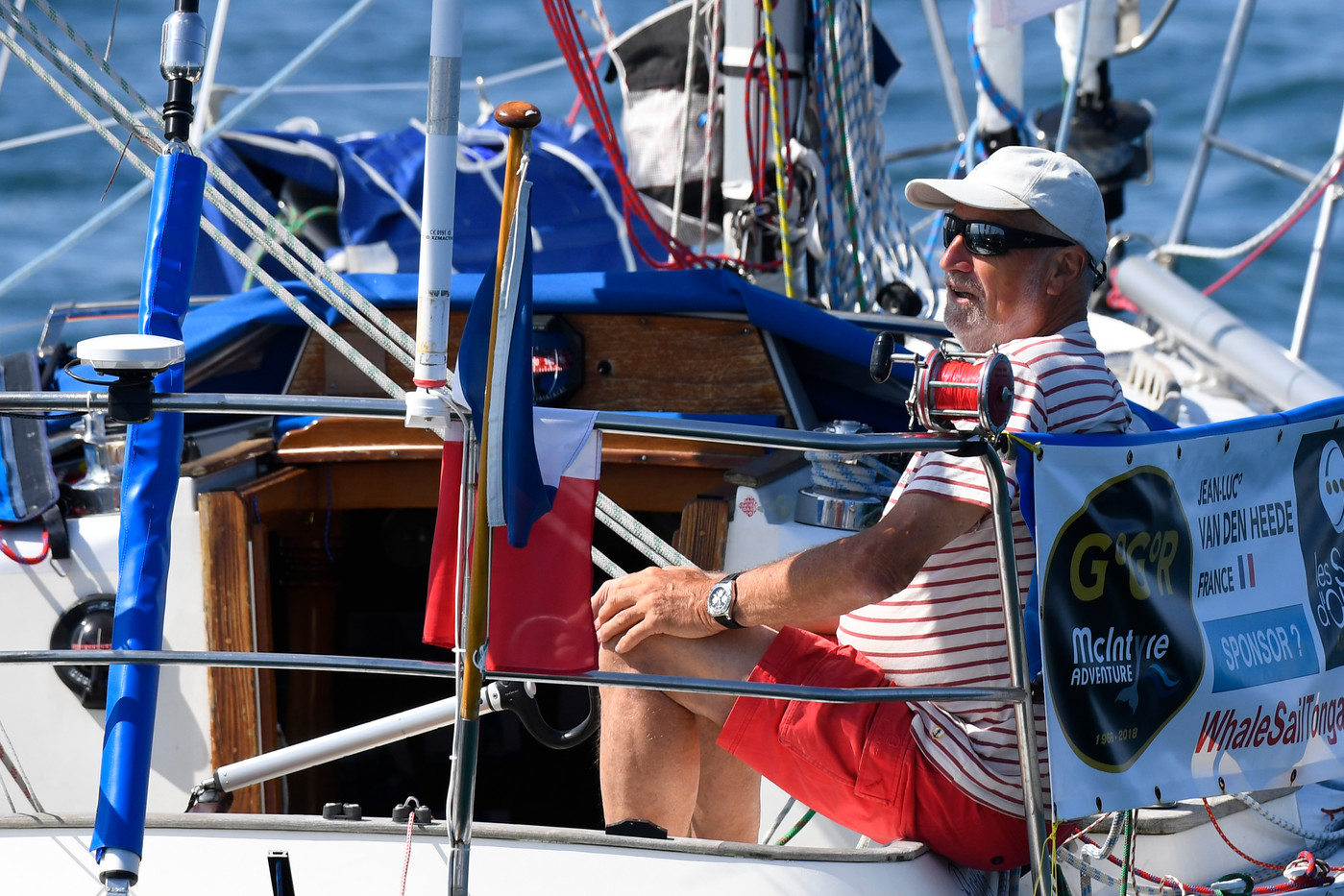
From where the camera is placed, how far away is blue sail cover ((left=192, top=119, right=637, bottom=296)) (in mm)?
4551

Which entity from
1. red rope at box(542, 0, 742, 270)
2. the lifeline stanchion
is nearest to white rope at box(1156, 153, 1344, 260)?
red rope at box(542, 0, 742, 270)

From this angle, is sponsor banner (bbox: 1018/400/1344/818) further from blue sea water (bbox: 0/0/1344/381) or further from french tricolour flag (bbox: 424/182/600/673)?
blue sea water (bbox: 0/0/1344/381)

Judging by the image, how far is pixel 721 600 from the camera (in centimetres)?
211

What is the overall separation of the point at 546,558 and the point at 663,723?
0.53 m

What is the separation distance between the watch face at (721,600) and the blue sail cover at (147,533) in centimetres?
71

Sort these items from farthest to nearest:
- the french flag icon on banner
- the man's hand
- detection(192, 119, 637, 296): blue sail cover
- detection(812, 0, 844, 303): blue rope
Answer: detection(192, 119, 637, 296): blue sail cover → detection(812, 0, 844, 303): blue rope → the man's hand → the french flag icon on banner

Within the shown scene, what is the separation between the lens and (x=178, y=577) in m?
2.66

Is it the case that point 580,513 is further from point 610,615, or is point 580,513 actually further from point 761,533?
point 761,533

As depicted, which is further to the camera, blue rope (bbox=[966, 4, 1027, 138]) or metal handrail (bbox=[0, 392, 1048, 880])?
blue rope (bbox=[966, 4, 1027, 138])

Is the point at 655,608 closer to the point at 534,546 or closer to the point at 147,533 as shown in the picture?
the point at 534,546

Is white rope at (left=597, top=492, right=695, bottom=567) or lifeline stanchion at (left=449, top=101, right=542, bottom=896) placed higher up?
white rope at (left=597, top=492, right=695, bottom=567)

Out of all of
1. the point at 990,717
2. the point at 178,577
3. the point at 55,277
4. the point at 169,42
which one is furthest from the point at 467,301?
the point at 55,277

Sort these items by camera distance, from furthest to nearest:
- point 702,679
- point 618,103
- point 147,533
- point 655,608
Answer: point 618,103 < point 655,608 < point 147,533 < point 702,679

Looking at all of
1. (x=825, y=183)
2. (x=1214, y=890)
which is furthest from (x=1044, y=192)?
(x=825, y=183)
